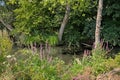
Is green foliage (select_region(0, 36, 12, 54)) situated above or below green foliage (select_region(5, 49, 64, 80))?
above

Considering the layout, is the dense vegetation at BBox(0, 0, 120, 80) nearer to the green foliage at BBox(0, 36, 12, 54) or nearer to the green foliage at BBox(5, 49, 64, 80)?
the green foliage at BBox(5, 49, 64, 80)

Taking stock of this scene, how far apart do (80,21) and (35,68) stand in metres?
9.19

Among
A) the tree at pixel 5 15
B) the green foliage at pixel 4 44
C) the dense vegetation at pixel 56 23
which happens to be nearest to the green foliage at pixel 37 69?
the green foliage at pixel 4 44

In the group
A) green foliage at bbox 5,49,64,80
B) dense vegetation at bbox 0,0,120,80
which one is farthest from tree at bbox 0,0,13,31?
green foliage at bbox 5,49,64,80

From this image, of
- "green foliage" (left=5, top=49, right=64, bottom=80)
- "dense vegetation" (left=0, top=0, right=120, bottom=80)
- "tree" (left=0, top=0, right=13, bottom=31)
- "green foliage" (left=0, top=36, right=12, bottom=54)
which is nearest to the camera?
"green foliage" (left=5, top=49, right=64, bottom=80)

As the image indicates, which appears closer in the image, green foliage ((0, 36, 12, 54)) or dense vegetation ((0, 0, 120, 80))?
green foliage ((0, 36, 12, 54))

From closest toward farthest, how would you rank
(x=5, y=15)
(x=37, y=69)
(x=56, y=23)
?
(x=37, y=69), (x=56, y=23), (x=5, y=15)

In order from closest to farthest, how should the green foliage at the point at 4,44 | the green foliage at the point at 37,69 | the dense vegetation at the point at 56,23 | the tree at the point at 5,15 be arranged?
1. the green foliage at the point at 37,69
2. the green foliage at the point at 4,44
3. the dense vegetation at the point at 56,23
4. the tree at the point at 5,15

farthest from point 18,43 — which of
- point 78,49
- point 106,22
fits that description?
point 106,22

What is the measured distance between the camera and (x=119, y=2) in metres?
13.7

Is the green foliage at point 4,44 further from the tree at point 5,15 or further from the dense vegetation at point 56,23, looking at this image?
the tree at point 5,15

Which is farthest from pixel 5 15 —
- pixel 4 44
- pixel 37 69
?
pixel 37 69

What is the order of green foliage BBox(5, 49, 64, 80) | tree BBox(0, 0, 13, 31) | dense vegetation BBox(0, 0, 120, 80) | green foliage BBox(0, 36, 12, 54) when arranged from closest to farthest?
green foliage BBox(5, 49, 64, 80) < green foliage BBox(0, 36, 12, 54) < dense vegetation BBox(0, 0, 120, 80) < tree BBox(0, 0, 13, 31)

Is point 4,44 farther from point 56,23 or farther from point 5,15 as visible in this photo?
point 5,15
